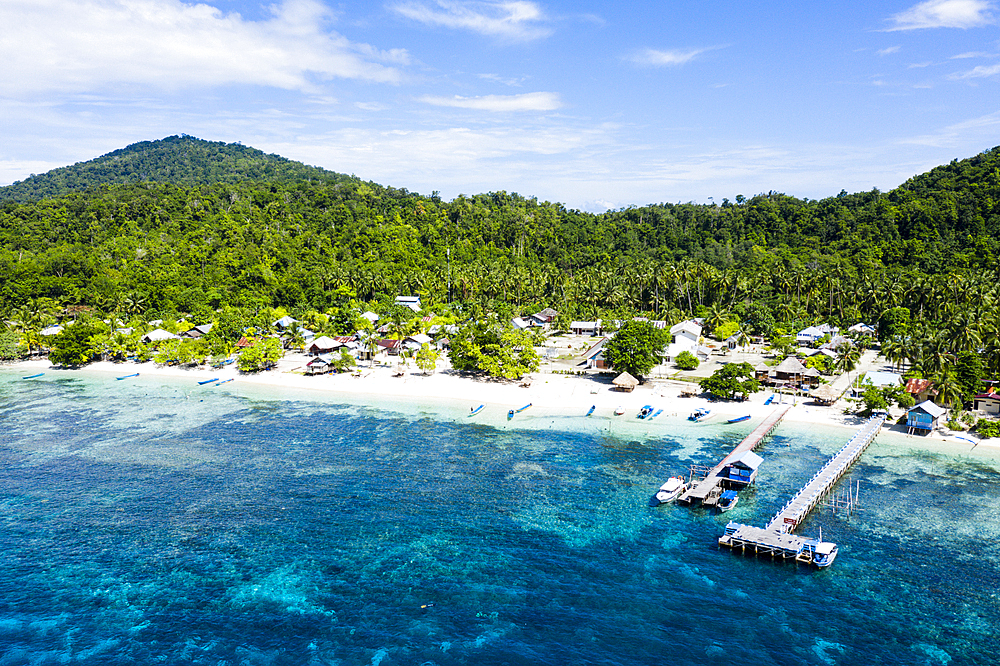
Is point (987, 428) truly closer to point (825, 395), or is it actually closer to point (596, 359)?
point (825, 395)

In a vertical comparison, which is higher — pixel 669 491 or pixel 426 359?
pixel 426 359

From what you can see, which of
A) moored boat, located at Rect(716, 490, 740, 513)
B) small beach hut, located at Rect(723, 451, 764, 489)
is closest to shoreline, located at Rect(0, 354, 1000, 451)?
small beach hut, located at Rect(723, 451, 764, 489)

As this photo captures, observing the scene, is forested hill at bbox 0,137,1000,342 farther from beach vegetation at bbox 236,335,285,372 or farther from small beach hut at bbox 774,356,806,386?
beach vegetation at bbox 236,335,285,372

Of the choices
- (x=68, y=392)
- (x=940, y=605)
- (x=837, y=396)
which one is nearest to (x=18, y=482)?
(x=68, y=392)

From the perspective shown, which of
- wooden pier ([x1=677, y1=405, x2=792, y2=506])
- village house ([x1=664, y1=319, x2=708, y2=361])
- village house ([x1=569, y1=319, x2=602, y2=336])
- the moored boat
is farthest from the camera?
village house ([x1=569, y1=319, x2=602, y2=336])

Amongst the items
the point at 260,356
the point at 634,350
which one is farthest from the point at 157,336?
the point at 634,350

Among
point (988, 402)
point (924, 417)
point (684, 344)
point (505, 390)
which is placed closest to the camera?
point (924, 417)

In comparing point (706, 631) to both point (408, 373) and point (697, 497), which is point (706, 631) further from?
point (408, 373)
